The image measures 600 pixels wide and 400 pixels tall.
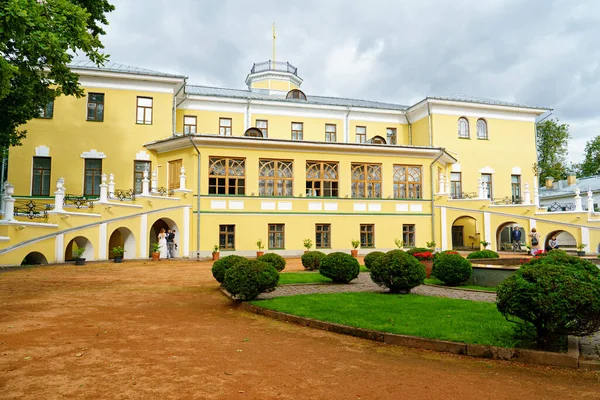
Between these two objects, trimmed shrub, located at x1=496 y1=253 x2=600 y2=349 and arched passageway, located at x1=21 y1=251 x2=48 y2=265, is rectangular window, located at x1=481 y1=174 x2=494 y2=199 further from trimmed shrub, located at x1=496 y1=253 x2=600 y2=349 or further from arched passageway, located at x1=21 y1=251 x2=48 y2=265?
arched passageway, located at x1=21 y1=251 x2=48 y2=265

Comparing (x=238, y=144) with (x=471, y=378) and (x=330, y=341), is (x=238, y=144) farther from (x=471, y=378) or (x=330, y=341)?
(x=471, y=378)

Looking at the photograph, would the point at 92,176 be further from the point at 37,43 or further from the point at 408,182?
the point at 408,182

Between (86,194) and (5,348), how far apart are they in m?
21.1

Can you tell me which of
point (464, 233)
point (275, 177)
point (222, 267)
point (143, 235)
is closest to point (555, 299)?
point (222, 267)

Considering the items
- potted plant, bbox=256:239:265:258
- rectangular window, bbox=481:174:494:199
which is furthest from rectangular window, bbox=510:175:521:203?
potted plant, bbox=256:239:265:258

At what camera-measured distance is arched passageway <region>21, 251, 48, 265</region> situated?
17719 mm

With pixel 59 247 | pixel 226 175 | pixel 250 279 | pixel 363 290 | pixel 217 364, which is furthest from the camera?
pixel 226 175

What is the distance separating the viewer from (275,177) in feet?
85.3

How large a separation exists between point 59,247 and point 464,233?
86.6 ft

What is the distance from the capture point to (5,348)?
20.7 ft

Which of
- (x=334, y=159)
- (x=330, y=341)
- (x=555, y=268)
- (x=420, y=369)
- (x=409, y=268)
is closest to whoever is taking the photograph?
(x=420, y=369)

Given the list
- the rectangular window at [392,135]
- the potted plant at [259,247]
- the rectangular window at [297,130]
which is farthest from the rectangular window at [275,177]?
the rectangular window at [392,135]

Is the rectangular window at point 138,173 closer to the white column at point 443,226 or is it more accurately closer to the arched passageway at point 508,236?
the white column at point 443,226


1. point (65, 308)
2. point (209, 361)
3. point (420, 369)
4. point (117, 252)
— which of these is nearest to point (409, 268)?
point (420, 369)
